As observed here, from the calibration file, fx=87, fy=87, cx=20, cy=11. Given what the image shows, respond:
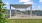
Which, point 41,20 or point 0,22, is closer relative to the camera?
point 0,22

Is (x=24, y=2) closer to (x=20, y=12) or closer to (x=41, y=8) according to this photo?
→ (x=20, y=12)

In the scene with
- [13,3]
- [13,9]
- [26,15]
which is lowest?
[26,15]

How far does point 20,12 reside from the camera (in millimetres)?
2158

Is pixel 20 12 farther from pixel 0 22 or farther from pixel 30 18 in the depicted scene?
pixel 0 22

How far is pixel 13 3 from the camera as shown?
2.14 meters

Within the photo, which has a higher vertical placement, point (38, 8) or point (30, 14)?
point (38, 8)

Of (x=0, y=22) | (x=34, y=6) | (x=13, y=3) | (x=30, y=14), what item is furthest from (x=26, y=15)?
(x=0, y=22)

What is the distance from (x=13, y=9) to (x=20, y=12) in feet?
0.62

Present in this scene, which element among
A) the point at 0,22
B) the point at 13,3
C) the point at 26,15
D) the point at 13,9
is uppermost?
the point at 13,3

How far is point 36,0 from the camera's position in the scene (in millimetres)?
2152

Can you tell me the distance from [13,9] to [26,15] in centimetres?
36

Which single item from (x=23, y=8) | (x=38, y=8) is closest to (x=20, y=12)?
(x=23, y=8)

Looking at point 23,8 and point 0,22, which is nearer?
point 0,22

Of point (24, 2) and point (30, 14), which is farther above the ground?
point (24, 2)
